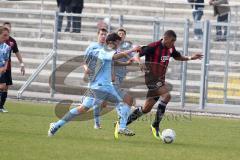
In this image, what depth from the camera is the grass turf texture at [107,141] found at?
1358 centimetres

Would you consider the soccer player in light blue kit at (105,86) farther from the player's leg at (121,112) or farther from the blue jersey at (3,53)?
the blue jersey at (3,53)

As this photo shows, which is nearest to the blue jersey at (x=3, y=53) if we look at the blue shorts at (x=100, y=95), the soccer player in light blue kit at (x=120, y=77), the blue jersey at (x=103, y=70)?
the soccer player in light blue kit at (x=120, y=77)

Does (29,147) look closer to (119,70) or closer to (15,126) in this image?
(15,126)

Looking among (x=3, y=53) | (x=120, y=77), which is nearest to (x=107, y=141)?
(x=120, y=77)

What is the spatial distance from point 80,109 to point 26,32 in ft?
49.3

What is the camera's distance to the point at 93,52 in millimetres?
18094

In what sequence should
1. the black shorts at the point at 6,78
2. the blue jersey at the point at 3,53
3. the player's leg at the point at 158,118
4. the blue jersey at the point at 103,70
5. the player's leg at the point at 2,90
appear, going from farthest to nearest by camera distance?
the black shorts at the point at 6,78 → the player's leg at the point at 2,90 → the blue jersey at the point at 3,53 → the player's leg at the point at 158,118 → the blue jersey at the point at 103,70

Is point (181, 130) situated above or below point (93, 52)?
below

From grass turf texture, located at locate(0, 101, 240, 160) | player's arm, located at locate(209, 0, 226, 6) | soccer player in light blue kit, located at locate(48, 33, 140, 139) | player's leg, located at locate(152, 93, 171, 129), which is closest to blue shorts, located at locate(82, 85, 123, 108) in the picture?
soccer player in light blue kit, located at locate(48, 33, 140, 139)

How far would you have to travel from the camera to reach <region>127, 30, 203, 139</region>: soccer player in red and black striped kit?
55.8ft

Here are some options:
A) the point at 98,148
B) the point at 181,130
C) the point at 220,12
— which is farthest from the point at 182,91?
the point at 98,148

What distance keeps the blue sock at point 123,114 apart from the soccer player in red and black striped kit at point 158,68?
34 centimetres

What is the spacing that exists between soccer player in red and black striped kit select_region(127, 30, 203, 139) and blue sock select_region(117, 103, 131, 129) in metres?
0.34

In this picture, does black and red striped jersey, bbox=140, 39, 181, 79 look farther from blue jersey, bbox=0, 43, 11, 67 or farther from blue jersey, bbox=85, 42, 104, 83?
blue jersey, bbox=0, 43, 11, 67
